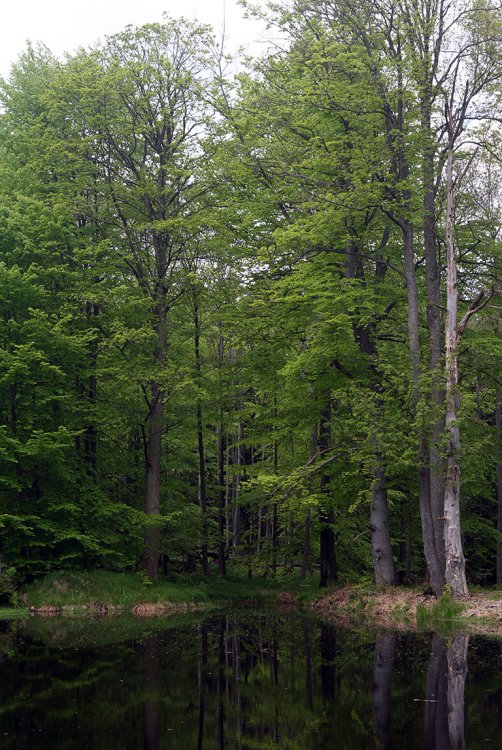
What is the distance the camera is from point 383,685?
1016 centimetres

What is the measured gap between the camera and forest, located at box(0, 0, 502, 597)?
20234 mm

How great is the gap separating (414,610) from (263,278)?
1091 centimetres

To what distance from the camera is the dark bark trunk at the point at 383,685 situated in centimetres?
764

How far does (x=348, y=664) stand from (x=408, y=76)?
14082 mm

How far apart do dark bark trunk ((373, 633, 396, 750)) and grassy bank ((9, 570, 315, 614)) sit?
32.2 feet

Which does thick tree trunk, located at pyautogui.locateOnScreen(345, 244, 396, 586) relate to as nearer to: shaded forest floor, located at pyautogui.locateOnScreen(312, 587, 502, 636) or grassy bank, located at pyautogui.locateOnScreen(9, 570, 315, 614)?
shaded forest floor, located at pyautogui.locateOnScreen(312, 587, 502, 636)

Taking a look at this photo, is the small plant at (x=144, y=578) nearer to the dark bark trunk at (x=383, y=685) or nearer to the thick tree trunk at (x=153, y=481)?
the thick tree trunk at (x=153, y=481)

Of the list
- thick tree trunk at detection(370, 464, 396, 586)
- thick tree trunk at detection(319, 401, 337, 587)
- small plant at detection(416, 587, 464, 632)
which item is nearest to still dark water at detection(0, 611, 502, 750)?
small plant at detection(416, 587, 464, 632)

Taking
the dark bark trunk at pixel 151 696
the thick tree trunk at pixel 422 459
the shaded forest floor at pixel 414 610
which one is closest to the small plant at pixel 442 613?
the shaded forest floor at pixel 414 610

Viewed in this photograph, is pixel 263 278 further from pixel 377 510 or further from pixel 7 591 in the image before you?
pixel 7 591

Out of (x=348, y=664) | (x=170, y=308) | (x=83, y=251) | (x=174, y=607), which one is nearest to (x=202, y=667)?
(x=348, y=664)

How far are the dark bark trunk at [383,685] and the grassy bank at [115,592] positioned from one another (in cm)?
980

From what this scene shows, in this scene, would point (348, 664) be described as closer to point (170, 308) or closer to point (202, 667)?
point (202, 667)

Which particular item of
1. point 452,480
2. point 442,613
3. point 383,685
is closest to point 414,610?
point 442,613
